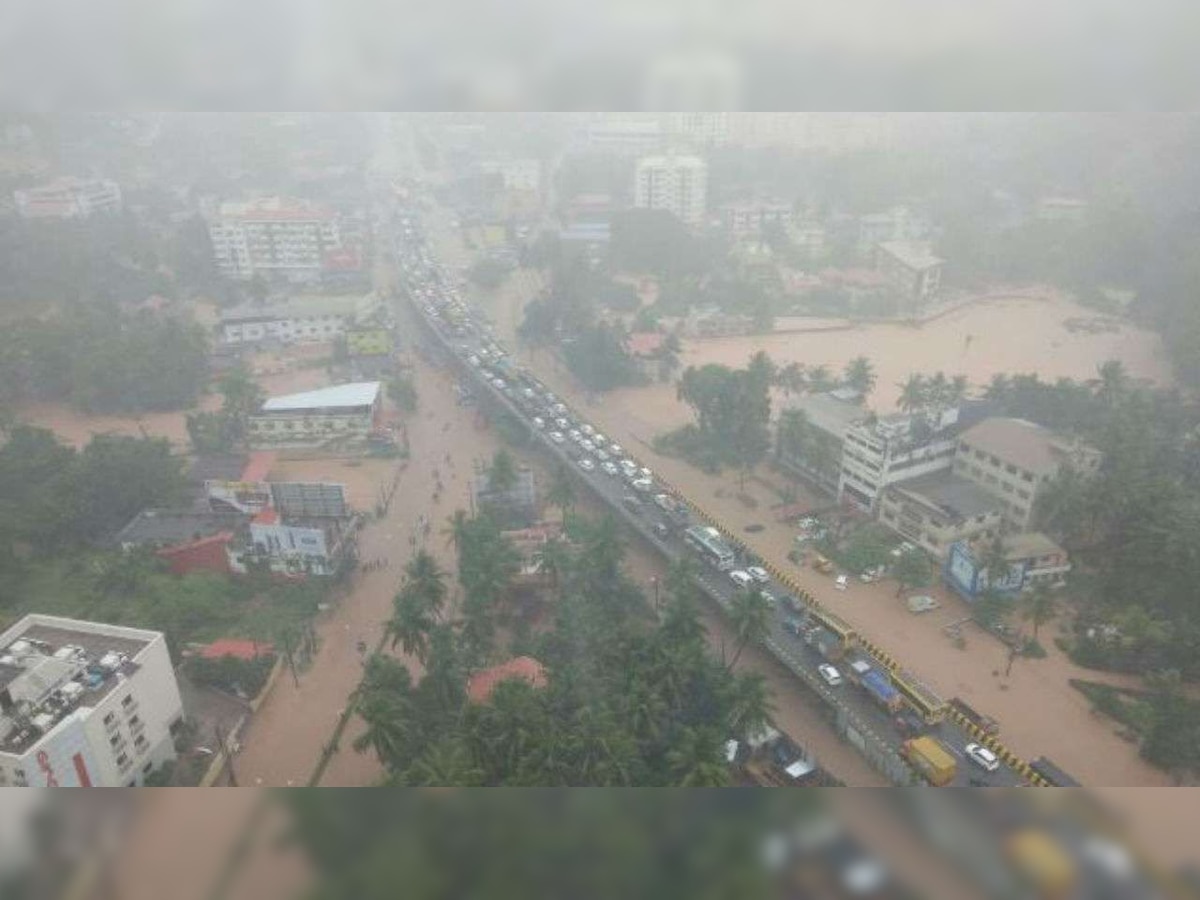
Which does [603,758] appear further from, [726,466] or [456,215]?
[456,215]

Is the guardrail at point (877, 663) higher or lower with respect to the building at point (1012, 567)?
lower

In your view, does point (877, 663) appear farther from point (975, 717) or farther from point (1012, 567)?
point (1012, 567)

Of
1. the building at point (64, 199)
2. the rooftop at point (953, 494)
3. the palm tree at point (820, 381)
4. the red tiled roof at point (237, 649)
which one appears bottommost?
the red tiled roof at point (237, 649)

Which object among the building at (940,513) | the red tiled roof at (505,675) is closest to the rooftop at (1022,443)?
the building at (940,513)

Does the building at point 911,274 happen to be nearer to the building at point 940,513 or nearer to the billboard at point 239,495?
the building at point 940,513

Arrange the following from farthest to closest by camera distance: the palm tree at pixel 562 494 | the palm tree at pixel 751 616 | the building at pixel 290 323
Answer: the building at pixel 290 323 < the palm tree at pixel 562 494 < the palm tree at pixel 751 616

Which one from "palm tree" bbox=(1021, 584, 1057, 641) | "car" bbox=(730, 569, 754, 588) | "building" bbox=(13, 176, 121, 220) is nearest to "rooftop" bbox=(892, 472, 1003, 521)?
"palm tree" bbox=(1021, 584, 1057, 641)
